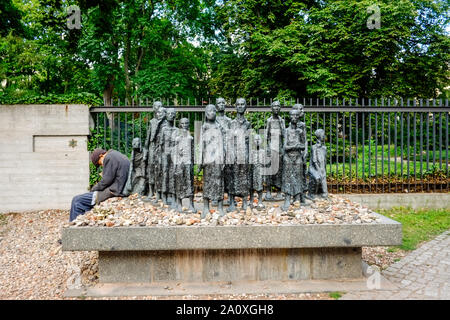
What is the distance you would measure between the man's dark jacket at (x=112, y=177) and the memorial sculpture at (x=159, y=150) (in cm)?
74

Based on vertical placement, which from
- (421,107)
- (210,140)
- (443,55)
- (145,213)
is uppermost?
(443,55)

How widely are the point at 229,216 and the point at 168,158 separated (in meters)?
1.37

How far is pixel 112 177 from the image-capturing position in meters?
5.34

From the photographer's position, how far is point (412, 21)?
1209cm

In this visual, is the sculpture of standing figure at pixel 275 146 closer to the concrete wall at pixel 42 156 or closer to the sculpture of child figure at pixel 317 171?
the sculpture of child figure at pixel 317 171

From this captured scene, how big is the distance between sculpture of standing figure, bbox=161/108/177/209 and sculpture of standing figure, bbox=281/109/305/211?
1833mm

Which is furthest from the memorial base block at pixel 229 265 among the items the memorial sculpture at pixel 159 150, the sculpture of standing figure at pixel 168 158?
the memorial sculpture at pixel 159 150

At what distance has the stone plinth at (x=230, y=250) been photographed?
3826 millimetres

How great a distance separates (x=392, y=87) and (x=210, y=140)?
12.3 m

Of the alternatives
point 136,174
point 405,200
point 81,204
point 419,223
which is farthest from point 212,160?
point 405,200

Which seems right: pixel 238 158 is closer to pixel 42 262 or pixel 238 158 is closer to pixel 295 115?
pixel 295 115
